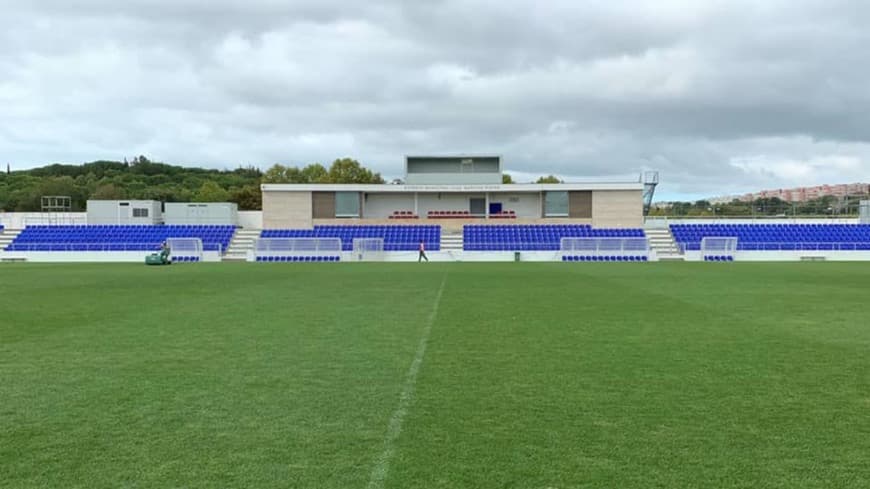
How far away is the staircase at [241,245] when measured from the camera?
43.3 meters

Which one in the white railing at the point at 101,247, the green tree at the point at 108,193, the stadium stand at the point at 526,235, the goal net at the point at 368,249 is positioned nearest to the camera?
the goal net at the point at 368,249

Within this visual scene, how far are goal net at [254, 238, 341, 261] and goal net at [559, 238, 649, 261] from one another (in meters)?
14.4

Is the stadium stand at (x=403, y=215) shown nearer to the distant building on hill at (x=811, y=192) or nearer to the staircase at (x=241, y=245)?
the staircase at (x=241, y=245)

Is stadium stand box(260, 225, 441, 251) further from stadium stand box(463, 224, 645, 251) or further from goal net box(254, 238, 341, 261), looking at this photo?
goal net box(254, 238, 341, 261)

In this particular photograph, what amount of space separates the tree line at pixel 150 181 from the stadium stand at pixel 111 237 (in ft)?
92.0

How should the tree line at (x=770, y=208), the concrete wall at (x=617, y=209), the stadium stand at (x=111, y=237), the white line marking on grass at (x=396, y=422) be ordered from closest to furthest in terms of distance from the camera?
1. the white line marking on grass at (x=396, y=422)
2. the stadium stand at (x=111, y=237)
3. the concrete wall at (x=617, y=209)
4. the tree line at (x=770, y=208)

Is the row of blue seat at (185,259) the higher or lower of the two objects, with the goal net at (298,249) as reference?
lower

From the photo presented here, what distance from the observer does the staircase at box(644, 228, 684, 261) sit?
4291 cm

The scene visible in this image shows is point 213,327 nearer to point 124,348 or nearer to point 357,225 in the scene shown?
point 124,348

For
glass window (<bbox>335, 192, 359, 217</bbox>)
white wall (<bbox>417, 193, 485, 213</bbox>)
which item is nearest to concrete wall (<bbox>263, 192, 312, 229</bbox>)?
glass window (<bbox>335, 192, 359, 217</bbox>)

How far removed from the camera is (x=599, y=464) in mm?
4602

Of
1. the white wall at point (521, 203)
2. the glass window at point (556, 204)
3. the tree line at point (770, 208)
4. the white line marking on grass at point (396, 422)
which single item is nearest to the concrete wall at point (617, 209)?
the glass window at point (556, 204)

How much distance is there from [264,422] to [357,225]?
44.4 meters

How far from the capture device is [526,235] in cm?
4628
